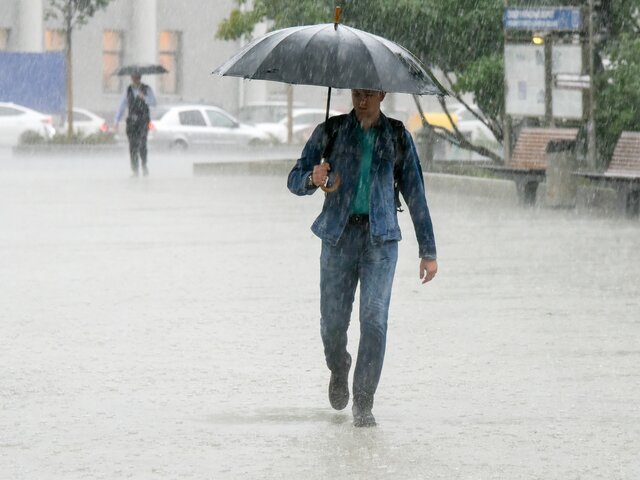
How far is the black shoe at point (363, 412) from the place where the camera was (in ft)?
24.3

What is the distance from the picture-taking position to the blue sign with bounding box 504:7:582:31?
2228cm

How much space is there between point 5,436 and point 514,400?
7.76ft

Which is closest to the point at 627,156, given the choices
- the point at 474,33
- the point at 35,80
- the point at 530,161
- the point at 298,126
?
the point at 530,161

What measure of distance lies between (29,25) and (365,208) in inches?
1991

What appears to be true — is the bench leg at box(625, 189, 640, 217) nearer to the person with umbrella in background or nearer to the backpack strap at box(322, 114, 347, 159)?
the person with umbrella in background

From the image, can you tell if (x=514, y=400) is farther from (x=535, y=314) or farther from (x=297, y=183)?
(x=535, y=314)

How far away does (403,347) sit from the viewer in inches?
387

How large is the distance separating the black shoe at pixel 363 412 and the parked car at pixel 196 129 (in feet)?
121

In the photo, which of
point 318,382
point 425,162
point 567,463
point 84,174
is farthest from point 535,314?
point 84,174

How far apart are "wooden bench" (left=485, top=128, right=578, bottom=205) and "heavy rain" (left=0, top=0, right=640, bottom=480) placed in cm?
3

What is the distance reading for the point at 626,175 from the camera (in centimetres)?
1945

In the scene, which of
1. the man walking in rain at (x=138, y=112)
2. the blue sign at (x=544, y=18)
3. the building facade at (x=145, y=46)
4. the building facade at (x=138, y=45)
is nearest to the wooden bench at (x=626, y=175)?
the blue sign at (x=544, y=18)

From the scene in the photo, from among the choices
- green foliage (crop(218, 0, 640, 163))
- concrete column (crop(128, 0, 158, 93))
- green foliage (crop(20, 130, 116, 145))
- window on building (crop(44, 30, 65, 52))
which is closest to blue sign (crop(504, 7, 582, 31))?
green foliage (crop(218, 0, 640, 163))

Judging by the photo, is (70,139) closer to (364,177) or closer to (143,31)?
(143,31)
